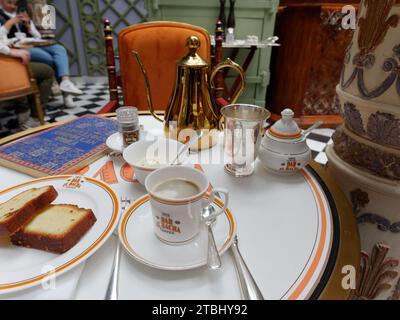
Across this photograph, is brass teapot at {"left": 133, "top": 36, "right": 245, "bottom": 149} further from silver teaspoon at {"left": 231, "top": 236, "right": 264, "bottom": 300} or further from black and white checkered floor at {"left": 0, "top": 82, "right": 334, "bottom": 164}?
black and white checkered floor at {"left": 0, "top": 82, "right": 334, "bottom": 164}

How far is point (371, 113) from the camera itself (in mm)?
528

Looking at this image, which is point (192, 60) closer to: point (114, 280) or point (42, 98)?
point (114, 280)

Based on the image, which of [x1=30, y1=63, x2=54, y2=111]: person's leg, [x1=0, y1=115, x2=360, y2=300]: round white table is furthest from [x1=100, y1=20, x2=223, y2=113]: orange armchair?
[x1=30, y1=63, x2=54, y2=111]: person's leg

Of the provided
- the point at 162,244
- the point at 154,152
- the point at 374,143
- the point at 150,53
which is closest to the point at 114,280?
the point at 162,244

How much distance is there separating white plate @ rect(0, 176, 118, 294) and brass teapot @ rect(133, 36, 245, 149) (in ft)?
0.77

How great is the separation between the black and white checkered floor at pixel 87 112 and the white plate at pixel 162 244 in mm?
1532

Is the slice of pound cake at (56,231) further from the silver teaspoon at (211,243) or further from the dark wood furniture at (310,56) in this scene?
the dark wood furniture at (310,56)

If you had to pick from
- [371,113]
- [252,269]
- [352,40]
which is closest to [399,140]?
[371,113]

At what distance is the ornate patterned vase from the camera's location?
1.62 ft

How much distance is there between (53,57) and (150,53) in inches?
92.9

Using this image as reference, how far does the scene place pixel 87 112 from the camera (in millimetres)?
2785

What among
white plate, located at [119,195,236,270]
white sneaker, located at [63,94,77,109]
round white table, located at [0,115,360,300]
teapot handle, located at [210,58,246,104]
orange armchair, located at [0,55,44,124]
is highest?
teapot handle, located at [210,58,246,104]
